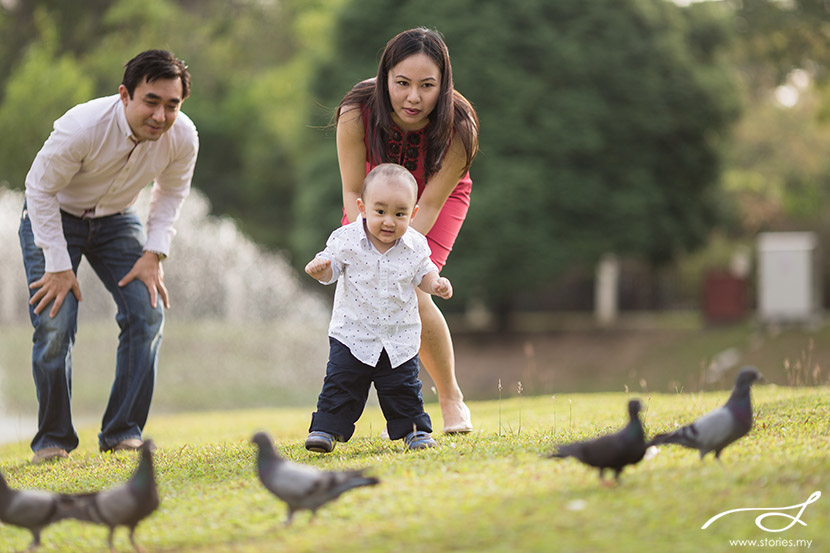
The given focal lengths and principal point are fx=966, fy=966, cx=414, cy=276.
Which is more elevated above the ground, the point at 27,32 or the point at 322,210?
the point at 27,32

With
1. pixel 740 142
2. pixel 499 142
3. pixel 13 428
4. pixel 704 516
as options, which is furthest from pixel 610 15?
pixel 704 516

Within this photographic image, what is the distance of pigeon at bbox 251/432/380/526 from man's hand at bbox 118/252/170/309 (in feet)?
8.65

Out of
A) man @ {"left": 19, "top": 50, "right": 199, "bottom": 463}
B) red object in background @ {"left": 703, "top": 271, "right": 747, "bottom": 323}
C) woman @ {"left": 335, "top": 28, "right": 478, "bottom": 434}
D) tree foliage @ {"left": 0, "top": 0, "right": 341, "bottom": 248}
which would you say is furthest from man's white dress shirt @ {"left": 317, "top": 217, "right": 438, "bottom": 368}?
tree foliage @ {"left": 0, "top": 0, "right": 341, "bottom": 248}

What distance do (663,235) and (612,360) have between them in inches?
Result: 140

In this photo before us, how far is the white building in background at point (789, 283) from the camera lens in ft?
68.9

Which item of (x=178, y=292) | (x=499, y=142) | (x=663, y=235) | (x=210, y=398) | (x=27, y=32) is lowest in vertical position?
(x=210, y=398)

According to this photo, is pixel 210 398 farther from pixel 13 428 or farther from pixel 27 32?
pixel 27 32

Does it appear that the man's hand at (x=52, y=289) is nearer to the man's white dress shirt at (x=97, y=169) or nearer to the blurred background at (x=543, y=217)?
the man's white dress shirt at (x=97, y=169)

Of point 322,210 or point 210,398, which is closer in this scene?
point 210,398

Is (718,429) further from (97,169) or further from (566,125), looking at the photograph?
(566,125)

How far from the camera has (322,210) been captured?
23.0 m

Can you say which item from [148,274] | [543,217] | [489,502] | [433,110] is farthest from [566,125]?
[489,502]

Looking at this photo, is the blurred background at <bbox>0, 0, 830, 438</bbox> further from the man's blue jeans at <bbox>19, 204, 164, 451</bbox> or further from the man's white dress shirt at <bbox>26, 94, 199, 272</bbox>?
the man's white dress shirt at <bbox>26, 94, 199, 272</bbox>

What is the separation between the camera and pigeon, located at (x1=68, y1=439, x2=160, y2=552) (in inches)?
124
